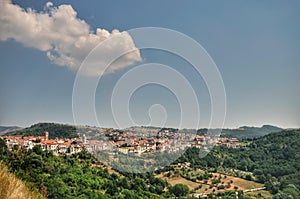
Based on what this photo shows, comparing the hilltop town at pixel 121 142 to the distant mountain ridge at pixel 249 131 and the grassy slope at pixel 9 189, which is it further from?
the distant mountain ridge at pixel 249 131

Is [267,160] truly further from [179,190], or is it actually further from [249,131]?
[249,131]

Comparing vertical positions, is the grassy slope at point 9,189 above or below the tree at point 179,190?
above

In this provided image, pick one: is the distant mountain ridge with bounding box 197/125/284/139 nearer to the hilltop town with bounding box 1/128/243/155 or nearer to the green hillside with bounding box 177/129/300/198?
the green hillside with bounding box 177/129/300/198

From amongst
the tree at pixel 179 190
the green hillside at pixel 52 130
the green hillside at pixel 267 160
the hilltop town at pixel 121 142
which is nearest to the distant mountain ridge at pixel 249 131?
the green hillside at pixel 267 160

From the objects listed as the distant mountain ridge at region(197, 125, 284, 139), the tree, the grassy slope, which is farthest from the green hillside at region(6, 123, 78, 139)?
the grassy slope

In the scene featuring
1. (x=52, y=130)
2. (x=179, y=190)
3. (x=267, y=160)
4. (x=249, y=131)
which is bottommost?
(x=179, y=190)

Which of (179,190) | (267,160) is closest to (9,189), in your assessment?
(179,190)

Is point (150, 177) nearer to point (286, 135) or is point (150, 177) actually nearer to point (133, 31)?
point (286, 135)

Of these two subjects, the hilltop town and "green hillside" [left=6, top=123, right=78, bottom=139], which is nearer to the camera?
the hilltop town

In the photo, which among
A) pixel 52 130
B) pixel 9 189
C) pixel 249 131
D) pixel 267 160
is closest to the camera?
pixel 9 189
